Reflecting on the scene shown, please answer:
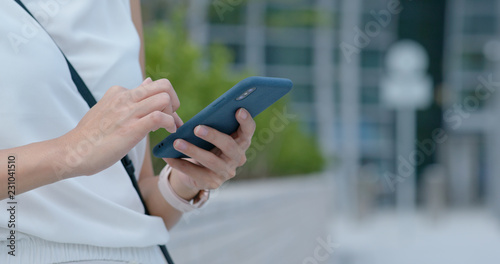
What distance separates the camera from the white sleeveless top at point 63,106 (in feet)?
3.98

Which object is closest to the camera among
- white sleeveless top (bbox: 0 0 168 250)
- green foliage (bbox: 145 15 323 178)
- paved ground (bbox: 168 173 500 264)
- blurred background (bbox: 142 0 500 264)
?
white sleeveless top (bbox: 0 0 168 250)

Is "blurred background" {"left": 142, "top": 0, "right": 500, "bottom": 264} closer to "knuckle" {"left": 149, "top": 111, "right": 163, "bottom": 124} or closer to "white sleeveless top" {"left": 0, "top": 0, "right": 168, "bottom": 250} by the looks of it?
"white sleeveless top" {"left": 0, "top": 0, "right": 168, "bottom": 250}

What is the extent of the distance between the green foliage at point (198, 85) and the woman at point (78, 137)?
302 cm

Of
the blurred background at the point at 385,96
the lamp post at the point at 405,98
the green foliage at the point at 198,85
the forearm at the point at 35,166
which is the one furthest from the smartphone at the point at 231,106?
the blurred background at the point at 385,96

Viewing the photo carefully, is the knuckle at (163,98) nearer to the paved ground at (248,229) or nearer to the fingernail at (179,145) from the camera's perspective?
the fingernail at (179,145)

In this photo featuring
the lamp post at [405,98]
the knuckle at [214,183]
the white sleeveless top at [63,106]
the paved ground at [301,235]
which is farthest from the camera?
the lamp post at [405,98]

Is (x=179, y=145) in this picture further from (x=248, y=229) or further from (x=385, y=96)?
(x=385, y=96)

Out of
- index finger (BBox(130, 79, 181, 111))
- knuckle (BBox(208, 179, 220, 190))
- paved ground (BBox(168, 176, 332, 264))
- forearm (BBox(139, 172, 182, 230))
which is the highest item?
index finger (BBox(130, 79, 181, 111))

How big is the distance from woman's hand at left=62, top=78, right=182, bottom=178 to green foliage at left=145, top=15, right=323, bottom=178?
10.8ft

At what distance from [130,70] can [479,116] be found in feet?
74.8

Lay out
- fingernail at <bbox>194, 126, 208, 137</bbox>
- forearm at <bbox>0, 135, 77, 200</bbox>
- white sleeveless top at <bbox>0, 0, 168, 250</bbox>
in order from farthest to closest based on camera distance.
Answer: fingernail at <bbox>194, 126, 208, 137</bbox>, white sleeveless top at <bbox>0, 0, 168, 250</bbox>, forearm at <bbox>0, 135, 77, 200</bbox>

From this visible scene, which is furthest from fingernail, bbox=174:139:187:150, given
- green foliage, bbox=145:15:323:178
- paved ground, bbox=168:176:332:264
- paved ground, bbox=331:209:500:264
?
paved ground, bbox=331:209:500:264

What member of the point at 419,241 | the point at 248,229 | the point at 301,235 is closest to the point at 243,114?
the point at 248,229

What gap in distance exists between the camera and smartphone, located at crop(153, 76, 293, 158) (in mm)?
1255
